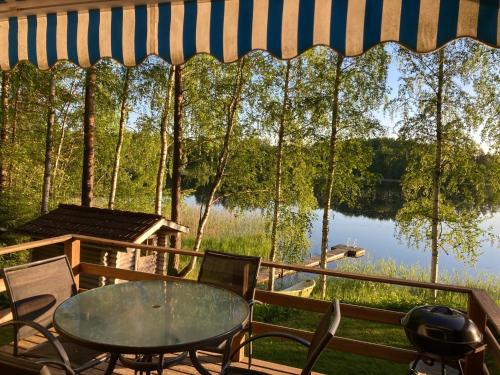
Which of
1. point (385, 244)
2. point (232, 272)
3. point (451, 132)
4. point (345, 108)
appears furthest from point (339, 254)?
point (232, 272)

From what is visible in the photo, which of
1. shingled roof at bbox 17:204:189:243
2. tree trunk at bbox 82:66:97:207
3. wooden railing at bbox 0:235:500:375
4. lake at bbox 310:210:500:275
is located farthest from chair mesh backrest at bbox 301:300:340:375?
lake at bbox 310:210:500:275

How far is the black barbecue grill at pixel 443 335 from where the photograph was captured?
257cm

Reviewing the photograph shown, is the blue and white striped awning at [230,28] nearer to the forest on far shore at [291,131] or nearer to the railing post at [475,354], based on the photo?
the railing post at [475,354]

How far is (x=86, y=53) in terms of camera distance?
341cm

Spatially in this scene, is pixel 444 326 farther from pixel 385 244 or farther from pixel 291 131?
pixel 385 244

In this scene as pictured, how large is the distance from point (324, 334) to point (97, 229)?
836 cm

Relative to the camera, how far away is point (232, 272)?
351 centimetres

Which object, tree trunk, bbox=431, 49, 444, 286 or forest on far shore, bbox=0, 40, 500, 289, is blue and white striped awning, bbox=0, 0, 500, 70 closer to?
forest on far shore, bbox=0, 40, 500, 289

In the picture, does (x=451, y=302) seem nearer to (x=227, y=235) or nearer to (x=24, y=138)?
(x=227, y=235)

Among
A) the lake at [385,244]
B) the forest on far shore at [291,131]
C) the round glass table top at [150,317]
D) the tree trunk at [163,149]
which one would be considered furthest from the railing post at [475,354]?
the lake at [385,244]

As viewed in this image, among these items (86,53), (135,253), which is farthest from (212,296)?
(135,253)

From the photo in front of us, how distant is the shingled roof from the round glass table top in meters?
6.40

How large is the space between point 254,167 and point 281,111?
229 centimetres

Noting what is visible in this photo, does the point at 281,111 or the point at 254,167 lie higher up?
the point at 281,111
